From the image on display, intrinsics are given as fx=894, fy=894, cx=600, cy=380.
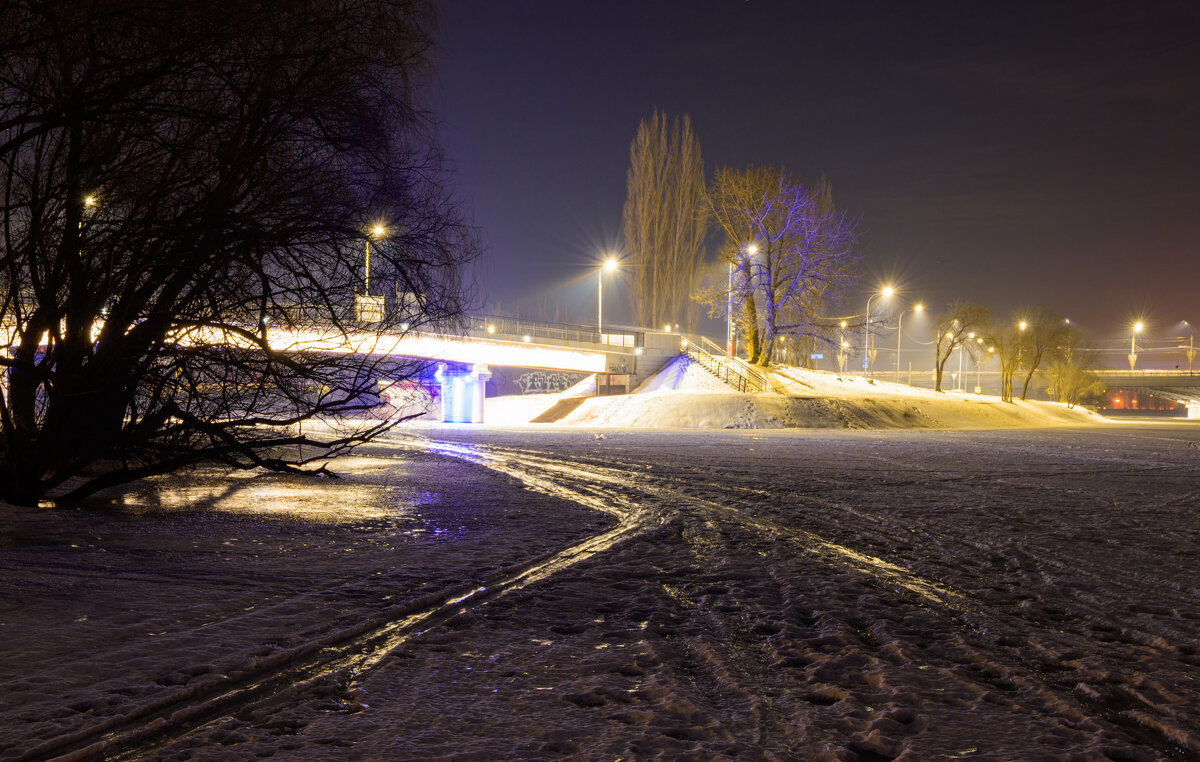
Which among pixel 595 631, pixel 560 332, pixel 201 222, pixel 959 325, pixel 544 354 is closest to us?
pixel 595 631

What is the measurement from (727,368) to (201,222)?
4003cm

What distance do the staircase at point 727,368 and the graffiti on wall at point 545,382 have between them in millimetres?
19621

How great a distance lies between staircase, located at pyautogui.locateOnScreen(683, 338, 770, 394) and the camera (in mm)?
45091

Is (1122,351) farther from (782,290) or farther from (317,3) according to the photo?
(317,3)

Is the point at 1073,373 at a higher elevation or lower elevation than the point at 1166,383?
higher

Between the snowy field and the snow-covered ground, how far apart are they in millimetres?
27105

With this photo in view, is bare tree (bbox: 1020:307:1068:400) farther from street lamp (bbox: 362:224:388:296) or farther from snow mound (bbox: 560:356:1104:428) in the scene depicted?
street lamp (bbox: 362:224:388:296)

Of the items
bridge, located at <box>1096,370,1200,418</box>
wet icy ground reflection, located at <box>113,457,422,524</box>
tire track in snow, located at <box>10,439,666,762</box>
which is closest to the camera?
tire track in snow, located at <box>10,439,666,762</box>

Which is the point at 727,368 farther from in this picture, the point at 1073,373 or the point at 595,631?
the point at 1073,373

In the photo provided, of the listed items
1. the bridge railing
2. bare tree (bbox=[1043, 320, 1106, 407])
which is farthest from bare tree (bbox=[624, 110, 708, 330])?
bare tree (bbox=[1043, 320, 1106, 407])

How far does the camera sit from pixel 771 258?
4916cm

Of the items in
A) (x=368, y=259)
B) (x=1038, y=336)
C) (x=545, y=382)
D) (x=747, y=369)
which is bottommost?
(x=368, y=259)

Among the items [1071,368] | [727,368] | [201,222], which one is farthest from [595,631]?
[1071,368]

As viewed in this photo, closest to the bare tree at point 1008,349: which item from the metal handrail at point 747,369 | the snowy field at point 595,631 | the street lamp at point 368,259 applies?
the metal handrail at point 747,369
